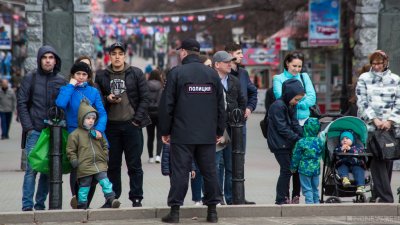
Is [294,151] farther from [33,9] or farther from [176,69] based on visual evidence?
[33,9]

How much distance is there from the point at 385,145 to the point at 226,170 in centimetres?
197

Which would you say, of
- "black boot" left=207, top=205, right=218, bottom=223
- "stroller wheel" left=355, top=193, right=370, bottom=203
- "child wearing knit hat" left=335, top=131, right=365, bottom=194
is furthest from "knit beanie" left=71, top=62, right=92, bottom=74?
"stroller wheel" left=355, top=193, right=370, bottom=203

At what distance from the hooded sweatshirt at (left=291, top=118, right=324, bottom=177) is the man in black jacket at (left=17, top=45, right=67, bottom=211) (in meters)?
2.91

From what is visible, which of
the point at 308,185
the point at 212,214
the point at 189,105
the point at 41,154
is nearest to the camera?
the point at 189,105

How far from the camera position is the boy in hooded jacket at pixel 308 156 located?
528 inches

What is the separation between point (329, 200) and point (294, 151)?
30.0 inches

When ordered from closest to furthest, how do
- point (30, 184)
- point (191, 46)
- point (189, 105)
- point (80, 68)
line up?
point (189, 105), point (191, 46), point (80, 68), point (30, 184)

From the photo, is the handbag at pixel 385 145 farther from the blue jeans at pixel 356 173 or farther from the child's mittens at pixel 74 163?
the child's mittens at pixel 74 163

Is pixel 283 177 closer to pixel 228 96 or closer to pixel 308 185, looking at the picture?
pixel 308 185

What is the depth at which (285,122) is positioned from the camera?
13547 mm

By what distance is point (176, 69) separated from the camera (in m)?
12.1

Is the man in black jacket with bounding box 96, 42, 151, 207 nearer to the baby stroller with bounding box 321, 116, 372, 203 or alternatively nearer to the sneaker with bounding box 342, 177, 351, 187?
the baby stroller with bounding box 321, 116, 372, 203

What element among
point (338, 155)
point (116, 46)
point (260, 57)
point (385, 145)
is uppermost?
point (260, 57)

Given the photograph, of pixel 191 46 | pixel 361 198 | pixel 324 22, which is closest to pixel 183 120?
pixel 191 46
